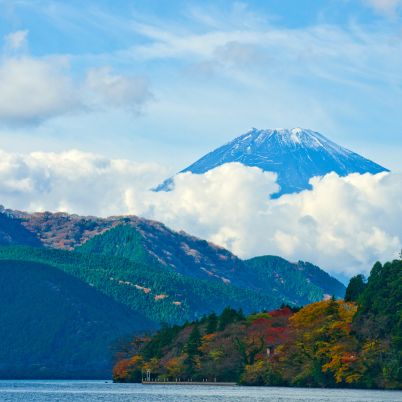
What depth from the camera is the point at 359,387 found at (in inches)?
7648

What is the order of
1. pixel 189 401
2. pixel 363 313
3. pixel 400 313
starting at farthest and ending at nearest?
pixel 363 313 → pixel 400 313 → pixel 189 401

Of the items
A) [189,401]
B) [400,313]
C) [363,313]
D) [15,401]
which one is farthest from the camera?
[363,313]

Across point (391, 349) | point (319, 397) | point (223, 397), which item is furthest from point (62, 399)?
point (391, 349)

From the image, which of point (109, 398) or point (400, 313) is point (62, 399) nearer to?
point (109, 398)

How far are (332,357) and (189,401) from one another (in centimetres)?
4778

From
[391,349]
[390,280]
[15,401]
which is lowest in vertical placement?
[15,401]

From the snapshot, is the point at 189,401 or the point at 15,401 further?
the point at 15,401

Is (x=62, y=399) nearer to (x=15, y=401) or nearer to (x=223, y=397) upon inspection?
(x=15, y=401)

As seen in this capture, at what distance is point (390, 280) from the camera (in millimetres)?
197375

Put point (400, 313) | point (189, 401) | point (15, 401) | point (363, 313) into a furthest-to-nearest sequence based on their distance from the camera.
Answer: point (363, 313) → point (400, 313) → point (15, 401) → point (189, 401)

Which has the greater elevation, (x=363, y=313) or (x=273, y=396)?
(x=363, y=313)

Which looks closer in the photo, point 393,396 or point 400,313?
point 393,396

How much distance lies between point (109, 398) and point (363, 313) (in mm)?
52206

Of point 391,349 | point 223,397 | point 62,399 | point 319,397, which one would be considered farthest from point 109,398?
point 391,349
